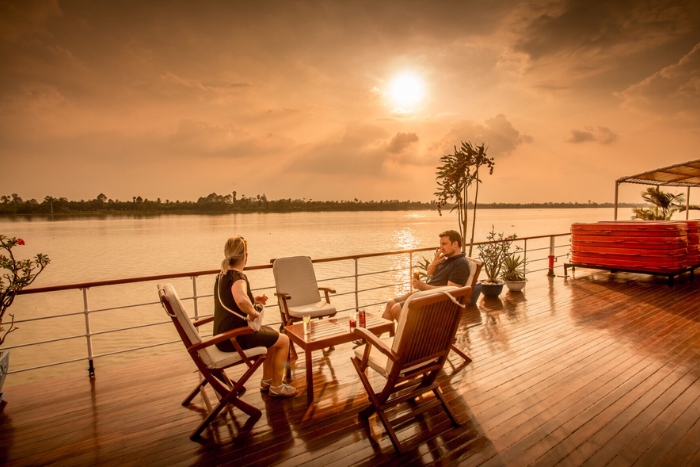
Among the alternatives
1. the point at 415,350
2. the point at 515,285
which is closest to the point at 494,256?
the point at 515,285

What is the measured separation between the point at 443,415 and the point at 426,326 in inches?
31.6

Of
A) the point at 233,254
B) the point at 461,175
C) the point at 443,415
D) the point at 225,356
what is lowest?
the point at 443,415

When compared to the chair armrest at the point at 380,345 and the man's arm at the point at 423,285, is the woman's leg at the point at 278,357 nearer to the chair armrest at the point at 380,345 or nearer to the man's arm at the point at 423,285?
the chair armrest at the point at 380,345

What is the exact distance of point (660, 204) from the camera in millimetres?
14477

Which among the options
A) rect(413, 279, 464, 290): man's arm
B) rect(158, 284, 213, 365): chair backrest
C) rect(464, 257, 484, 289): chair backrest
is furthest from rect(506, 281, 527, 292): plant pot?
rect(158, 284, 213, 365): chair backrest

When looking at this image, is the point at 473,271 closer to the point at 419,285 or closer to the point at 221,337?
the point at 419,285

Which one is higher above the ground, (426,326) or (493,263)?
(426,326)

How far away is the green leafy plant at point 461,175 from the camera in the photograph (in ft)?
19.1

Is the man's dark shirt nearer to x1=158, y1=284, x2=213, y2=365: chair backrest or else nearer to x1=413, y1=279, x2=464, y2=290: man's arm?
x1=413, y1=279, x2=464, y2=290: man's arm

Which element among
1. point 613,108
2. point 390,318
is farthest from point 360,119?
point 390,318

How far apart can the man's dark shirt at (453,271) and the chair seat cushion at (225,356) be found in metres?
2.03

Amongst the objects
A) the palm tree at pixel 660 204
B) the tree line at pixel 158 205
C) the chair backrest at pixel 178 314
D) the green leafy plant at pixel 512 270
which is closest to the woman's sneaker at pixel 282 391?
the chair backrest at pixel 178 314

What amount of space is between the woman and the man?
4.60 ft

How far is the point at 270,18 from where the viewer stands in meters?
11.8
